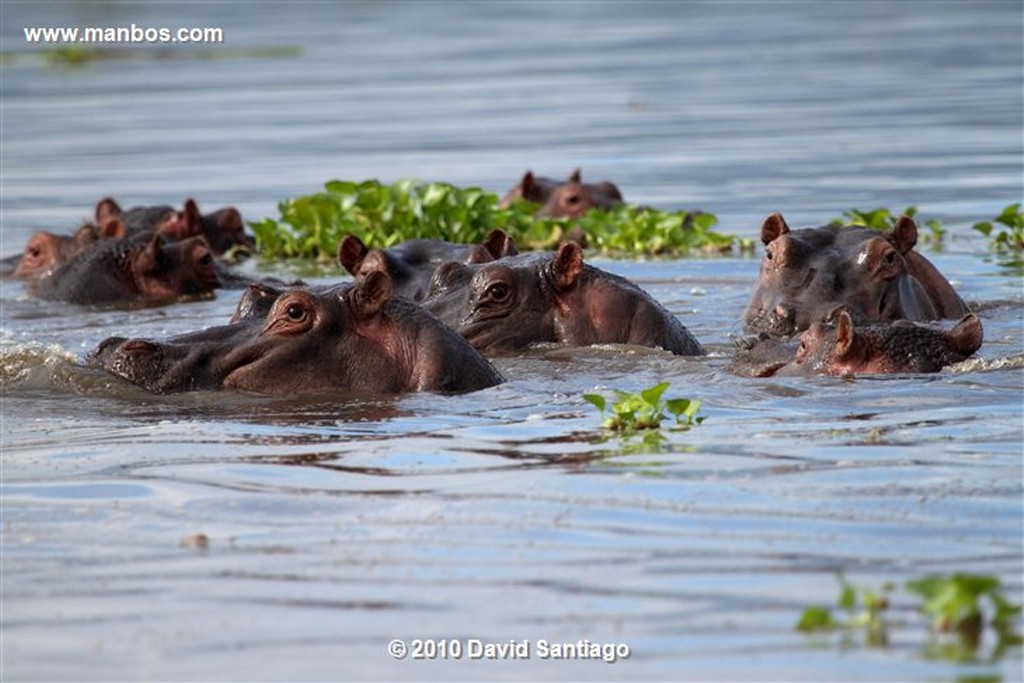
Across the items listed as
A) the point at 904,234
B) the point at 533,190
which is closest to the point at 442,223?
the point at 533,190

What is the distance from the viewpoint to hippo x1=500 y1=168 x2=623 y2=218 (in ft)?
56.3

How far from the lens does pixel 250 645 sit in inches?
208

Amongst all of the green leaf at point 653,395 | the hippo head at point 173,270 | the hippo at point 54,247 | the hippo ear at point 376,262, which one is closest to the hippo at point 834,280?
the hippo ear at point 376,262

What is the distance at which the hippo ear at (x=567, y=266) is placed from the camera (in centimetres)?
983

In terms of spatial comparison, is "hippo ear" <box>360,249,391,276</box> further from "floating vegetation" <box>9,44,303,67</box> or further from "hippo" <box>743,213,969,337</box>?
"floating vegetation" <box>9,44,303,67</box>

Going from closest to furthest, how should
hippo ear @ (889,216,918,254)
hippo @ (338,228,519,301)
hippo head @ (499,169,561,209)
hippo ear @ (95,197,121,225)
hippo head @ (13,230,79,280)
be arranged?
1. hippo @ (338,228,519,301)
2. hippo ear @ (889,216,918,254)
3. hippo head @ (13,230,79,280)
4. hippo ear @ (95,197,121,225)
5. hippo head @ (499,169,561,209)

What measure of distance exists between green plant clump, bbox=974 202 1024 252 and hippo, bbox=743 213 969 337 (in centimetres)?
339

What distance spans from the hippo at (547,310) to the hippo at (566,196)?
6.92 meters

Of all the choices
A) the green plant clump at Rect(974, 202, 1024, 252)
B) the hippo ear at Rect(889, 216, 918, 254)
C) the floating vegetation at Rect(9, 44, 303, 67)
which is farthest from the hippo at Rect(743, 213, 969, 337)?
the floating vegetation at Rect(9, 44, 303, 67)

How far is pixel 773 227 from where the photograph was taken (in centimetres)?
1130

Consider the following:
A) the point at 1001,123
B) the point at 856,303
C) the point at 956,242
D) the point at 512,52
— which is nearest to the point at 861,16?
the point at 512,52

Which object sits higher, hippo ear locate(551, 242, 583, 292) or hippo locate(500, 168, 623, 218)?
hippo locate(500, 168, 623, 218)

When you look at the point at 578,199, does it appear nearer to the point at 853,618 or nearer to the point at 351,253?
the point at 351,253

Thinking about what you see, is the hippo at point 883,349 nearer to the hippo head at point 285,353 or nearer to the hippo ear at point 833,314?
the hippo ear at point 833,314
